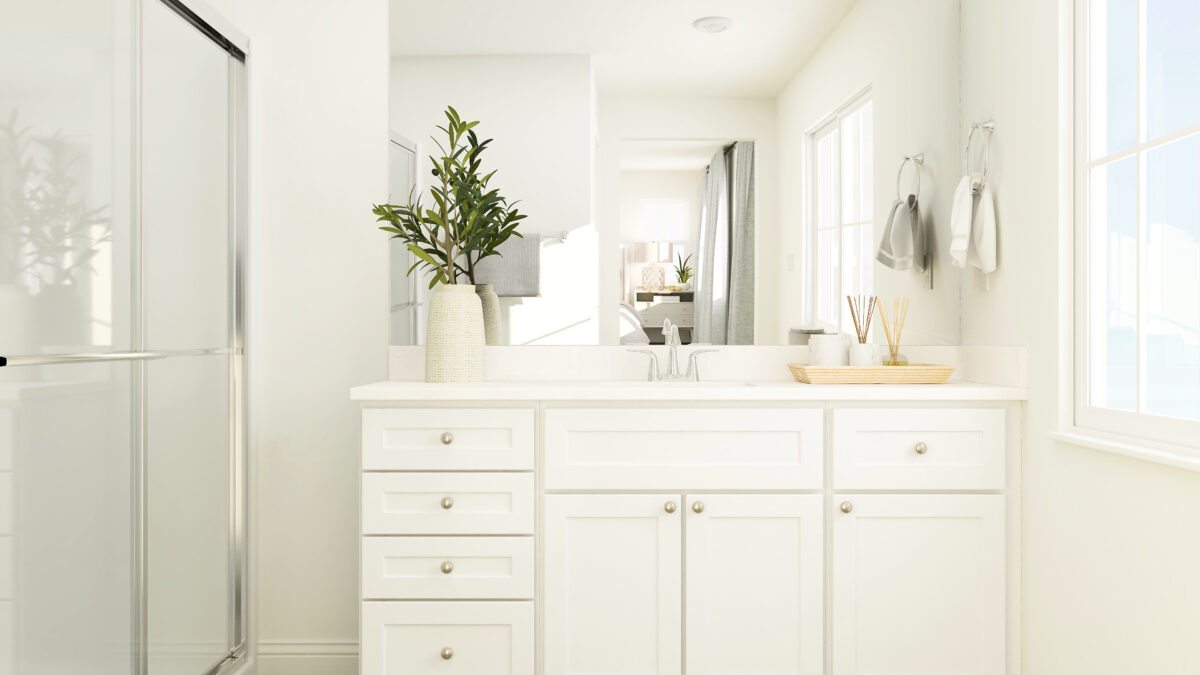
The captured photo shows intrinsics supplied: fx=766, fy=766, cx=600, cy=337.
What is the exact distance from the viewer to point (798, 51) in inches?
90.7

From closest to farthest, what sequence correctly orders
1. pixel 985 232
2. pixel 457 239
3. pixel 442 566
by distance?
pixel 442 566
pixel 985 232
pixel 457 239

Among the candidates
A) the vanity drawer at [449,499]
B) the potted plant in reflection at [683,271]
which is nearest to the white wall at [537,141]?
the potted plant in reflection at [683,271]

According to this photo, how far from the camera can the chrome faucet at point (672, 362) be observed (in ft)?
7.44

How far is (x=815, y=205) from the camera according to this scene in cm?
234

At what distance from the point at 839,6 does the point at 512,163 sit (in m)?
1.07

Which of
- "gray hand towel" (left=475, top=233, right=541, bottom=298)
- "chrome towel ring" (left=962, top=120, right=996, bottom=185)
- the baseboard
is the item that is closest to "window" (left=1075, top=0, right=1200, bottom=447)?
"chrome towel ring" (left=962, top=120, right=996, bottom=185)

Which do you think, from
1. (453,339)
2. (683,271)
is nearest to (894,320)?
(683,271)

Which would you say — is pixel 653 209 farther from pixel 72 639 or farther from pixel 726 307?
pixel 72 639

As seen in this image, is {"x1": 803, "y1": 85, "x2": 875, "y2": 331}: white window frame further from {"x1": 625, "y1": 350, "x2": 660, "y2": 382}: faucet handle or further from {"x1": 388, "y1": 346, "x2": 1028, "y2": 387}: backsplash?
{"x1": 625, "y1": 350, "x2": 660, "y2": 382}: faucet handle

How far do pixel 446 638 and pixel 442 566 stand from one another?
18 centimetres

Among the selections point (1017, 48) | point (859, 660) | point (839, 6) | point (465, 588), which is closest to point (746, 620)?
point (859, 660)

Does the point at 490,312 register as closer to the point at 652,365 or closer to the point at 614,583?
the point at 652,365

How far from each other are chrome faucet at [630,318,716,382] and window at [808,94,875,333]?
1.31 ft

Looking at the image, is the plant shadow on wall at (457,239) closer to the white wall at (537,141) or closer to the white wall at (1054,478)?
the white wall at (537,141)
